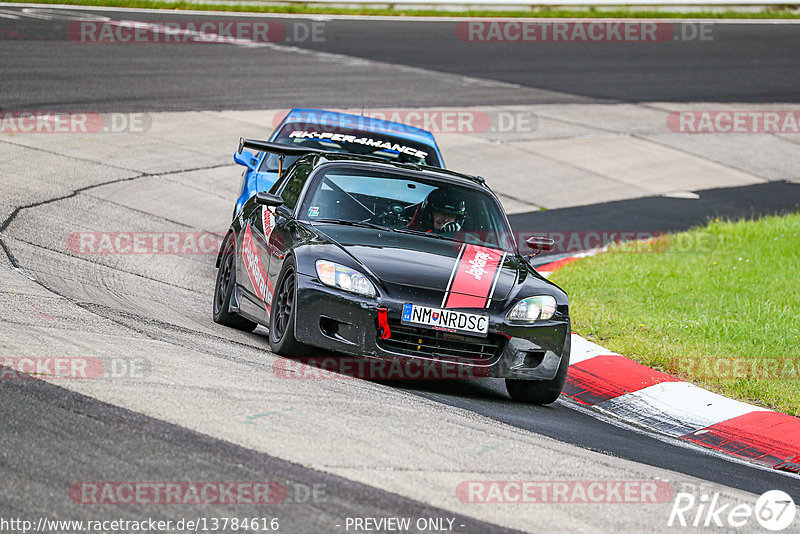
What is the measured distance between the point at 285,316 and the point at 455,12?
26.0 m

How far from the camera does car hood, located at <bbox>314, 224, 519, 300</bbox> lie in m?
7.12

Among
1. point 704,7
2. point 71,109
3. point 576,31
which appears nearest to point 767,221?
point 71,109

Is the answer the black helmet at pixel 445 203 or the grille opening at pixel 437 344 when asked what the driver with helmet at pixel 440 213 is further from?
the grille opening at pixel 437 344

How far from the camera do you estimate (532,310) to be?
7262 mm

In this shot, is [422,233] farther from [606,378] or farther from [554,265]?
[554,265]

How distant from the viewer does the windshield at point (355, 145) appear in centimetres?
1172

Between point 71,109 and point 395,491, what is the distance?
13.9m

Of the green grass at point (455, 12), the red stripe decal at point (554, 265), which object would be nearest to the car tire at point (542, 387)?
the red stripe decal at point (554, 265)

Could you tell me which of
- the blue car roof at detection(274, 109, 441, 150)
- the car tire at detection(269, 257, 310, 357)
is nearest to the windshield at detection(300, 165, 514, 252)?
the car tire at detection(269, 257, 310, 357)

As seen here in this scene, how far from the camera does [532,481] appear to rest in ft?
16.7

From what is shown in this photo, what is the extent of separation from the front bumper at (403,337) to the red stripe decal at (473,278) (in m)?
0.12

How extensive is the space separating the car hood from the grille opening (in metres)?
0.28

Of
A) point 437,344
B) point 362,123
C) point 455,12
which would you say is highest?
point 455,12

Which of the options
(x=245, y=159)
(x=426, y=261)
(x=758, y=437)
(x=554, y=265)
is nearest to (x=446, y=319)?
(x=426, y=261)
